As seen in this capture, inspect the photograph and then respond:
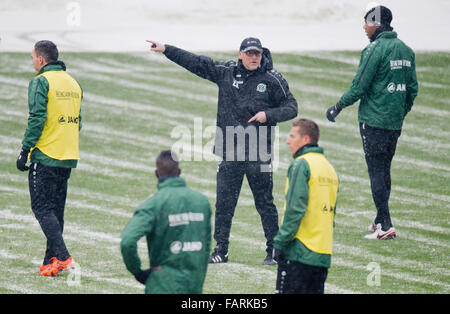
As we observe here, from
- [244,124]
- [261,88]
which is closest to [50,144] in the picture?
[244,124]

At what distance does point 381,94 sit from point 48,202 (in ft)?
12.7

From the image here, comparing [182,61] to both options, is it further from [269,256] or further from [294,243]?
[294,243]

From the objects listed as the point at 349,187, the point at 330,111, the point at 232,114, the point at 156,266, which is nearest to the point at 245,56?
the point at 232,114

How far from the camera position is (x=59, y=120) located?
30.1 ft

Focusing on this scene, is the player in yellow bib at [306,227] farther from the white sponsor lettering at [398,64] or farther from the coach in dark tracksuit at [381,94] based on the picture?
the white sponsor lettering at [398,64]

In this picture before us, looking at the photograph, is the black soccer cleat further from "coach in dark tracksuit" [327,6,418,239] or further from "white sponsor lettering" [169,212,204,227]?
"white sponsor lettering" [169,212,204,227]

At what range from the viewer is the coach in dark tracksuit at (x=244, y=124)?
9641 mm

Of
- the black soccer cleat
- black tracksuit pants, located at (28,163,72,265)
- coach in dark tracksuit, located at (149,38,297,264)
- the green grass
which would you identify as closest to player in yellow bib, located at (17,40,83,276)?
black tracksuit pants, located at (28,163,72,265)

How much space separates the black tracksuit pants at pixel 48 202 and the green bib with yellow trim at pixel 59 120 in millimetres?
172

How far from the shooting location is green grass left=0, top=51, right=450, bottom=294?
9.34 metres

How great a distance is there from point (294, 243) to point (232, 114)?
113 inches

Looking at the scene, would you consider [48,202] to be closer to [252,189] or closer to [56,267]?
[56,267]

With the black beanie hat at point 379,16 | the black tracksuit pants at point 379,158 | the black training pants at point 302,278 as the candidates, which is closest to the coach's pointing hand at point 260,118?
the black tracksuit pants at point 379,158
